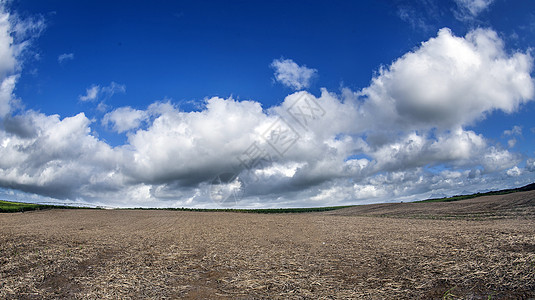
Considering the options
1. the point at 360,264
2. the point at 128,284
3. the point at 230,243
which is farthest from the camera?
the point at 230,243

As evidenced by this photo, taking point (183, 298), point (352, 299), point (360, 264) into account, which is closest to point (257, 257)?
point (360, 264)

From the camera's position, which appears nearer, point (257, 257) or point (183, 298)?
point (183, 298)

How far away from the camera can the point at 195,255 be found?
47.0ft

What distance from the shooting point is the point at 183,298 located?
8555 mm

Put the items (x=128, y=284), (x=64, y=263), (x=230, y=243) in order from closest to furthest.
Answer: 1. (x=128, y=284)
2. (x=64, y=263)
3. (x=230, y=243)

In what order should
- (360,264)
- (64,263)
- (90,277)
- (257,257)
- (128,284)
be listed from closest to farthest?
(128,284)
(90,277)
(360,264)
(64,263)
(257,257)

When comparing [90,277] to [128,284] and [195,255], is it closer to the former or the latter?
[128,284]

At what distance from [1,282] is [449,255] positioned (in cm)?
1546

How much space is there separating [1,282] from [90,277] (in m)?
2.56

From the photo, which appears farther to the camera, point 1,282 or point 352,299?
point 1,282

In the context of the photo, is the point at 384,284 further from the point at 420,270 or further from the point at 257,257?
the point at 257,257

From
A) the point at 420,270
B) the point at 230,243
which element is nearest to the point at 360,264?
the point at 420,270

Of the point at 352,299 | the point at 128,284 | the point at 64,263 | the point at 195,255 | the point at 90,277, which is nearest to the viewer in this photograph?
the point at 352,299

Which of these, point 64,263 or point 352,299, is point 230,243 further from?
point 352,299
